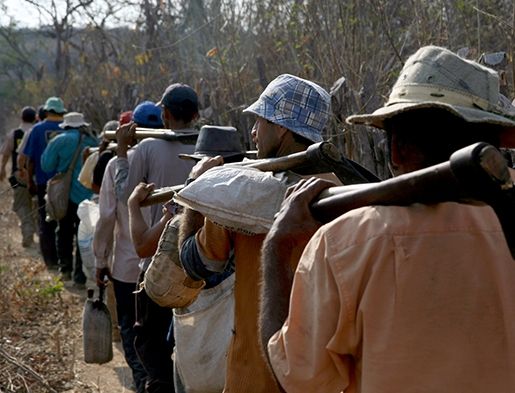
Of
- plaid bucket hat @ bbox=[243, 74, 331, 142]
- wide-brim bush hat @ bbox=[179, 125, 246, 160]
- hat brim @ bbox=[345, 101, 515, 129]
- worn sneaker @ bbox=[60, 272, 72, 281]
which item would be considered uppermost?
hat brim @ bbox=[345, 101, 515, 129]

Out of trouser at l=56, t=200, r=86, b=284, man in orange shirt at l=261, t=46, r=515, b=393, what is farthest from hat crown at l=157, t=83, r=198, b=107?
trouser at l=56, t=200, r=86, b=284

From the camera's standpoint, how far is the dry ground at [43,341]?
19.2 ft

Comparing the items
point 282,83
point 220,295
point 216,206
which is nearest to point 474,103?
point 216,206

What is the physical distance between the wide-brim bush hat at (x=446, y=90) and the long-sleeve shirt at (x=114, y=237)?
371 cm

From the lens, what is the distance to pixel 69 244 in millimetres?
10312

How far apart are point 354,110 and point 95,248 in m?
1.91

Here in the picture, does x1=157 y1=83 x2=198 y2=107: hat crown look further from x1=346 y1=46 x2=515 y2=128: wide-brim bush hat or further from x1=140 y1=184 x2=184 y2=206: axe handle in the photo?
x1=346 y1=46 x2=515 y2=128: wide-brim bush hat

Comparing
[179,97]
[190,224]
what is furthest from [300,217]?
[179,97]

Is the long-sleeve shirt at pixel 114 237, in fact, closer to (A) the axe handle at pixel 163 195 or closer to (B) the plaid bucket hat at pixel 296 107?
(A) the axe handle at pixel 163 195

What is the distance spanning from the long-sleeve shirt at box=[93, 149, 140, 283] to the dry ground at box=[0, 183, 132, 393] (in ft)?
2.63

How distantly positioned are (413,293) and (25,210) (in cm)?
1150

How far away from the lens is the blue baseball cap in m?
6.34

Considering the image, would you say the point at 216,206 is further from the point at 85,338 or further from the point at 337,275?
the point at 85,338

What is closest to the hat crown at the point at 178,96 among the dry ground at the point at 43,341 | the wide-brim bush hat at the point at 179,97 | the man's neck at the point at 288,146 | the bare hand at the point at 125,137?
the wide-brim bush hat at the point at 179,97
